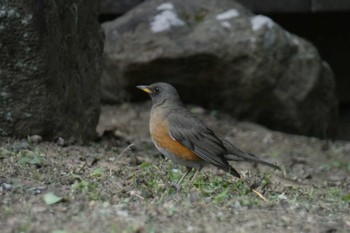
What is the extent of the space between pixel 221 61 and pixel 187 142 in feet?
13.1

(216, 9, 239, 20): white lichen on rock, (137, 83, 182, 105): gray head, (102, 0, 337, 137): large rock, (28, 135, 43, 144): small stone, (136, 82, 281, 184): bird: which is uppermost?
(137, 83, 182, 105): gray head

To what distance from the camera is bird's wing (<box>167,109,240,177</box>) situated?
6609 millimetres

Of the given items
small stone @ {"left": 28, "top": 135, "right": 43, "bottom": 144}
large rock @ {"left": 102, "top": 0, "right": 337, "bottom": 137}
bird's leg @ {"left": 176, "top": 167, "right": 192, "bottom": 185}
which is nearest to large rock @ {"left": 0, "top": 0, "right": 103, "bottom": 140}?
small stone @ {"left": 28, "top": 135, "right": 43, "bottom": 144}

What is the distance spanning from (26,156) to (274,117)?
4891mm

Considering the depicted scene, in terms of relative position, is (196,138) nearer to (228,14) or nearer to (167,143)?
(167,143)

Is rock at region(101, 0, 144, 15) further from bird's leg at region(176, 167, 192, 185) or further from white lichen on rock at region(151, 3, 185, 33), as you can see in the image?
bird's leg at region(176, 167, 192, 185)

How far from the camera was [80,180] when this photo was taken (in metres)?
6.21

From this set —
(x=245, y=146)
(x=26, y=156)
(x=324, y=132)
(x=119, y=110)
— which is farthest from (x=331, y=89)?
(x=26, y=156)

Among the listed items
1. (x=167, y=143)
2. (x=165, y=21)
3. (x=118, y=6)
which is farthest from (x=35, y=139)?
(x=118, y=6)

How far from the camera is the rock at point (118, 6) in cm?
1166

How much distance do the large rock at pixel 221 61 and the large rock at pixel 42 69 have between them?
2.33m

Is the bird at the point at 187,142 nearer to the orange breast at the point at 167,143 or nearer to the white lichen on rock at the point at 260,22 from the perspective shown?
the orange breast at the point at 167,143

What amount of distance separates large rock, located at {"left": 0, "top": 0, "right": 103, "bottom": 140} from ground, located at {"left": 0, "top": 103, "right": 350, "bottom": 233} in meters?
0.21

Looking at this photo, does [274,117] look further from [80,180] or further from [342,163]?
[80,180]
